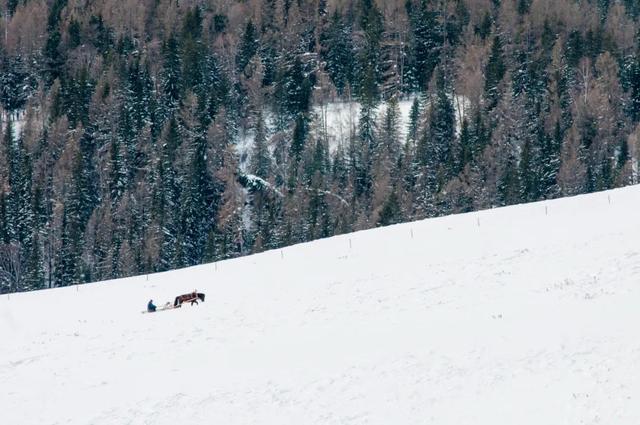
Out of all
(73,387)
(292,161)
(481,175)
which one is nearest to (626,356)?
(73,387)

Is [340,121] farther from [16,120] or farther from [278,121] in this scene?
[16,120]

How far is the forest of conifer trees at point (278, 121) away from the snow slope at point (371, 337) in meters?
50.4

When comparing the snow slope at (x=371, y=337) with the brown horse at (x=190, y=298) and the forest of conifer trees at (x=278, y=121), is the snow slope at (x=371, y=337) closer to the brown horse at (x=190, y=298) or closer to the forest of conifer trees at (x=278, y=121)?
the brown horse at (x=190, y=298)

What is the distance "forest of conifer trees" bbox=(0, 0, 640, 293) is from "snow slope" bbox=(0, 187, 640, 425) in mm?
50381

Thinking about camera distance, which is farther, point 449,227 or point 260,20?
point 260,20

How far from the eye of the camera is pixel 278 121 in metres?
112

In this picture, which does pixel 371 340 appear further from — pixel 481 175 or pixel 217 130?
pixel 217 130

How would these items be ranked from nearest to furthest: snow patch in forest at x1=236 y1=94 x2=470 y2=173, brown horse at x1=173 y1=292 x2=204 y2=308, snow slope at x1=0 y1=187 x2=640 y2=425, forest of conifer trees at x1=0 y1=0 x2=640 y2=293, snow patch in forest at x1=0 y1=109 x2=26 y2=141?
snow slope at x1=0 y1=187 x2=640 y2=425, brown horse at x1=173 y1=292 x2=204 y2=308, forest of conifer trees at x1=0 y1=0 x2=640 y2=293, snow patch in forest at x1=236 y1=94 x2=470 y2=173, snow patch in forest at x1=0 y1=109 x2=26 y2=141

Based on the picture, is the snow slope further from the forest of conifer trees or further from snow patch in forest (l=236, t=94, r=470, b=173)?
snow patch in forest (l=236, t=94, r=470, b=173)

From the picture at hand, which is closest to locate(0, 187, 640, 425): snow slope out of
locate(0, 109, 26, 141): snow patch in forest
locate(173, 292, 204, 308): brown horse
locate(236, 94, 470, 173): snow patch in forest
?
locate(173, 292, 204, 308): brown horse

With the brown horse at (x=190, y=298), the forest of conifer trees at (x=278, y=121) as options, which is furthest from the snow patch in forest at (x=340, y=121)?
the brown horse at (x=190, y=298)

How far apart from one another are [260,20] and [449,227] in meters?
93.5

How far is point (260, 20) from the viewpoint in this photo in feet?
420

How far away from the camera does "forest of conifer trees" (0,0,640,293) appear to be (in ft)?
303
